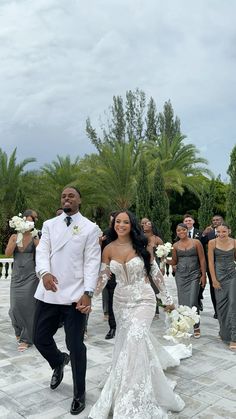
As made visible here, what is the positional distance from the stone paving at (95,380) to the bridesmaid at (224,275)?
36cm

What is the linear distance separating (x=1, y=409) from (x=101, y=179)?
20098 mm

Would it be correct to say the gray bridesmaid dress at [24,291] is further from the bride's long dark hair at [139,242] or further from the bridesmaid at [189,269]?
the bride's long dark hair at [139,242]

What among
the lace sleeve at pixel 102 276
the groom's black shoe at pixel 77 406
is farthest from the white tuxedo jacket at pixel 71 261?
the groom's black shoe at pixel 77 406

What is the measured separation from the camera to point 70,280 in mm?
4008

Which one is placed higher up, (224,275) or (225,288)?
(224,275)

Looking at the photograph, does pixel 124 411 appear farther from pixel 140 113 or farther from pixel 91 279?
pixel 140 113

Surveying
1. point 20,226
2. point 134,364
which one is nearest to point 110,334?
point 20,226

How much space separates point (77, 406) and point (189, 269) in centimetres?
353

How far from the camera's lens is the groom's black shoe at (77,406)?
13.0 feet

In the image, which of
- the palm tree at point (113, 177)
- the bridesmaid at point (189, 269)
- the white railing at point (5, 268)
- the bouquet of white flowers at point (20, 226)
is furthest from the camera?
the palm tree at point (113, 177)

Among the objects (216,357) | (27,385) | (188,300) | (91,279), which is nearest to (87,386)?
(27,385)

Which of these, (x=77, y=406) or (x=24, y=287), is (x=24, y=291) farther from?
(x=77, y=406)

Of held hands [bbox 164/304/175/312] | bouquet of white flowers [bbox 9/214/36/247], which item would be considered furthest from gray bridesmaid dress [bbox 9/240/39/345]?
held hands [bbox 164/304/175/312]

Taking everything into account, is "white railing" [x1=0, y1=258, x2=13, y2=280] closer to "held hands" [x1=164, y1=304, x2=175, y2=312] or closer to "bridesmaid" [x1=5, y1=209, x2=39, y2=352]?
"bridesmaid" [x1=5, y1=209, x2=39, y2=352]
